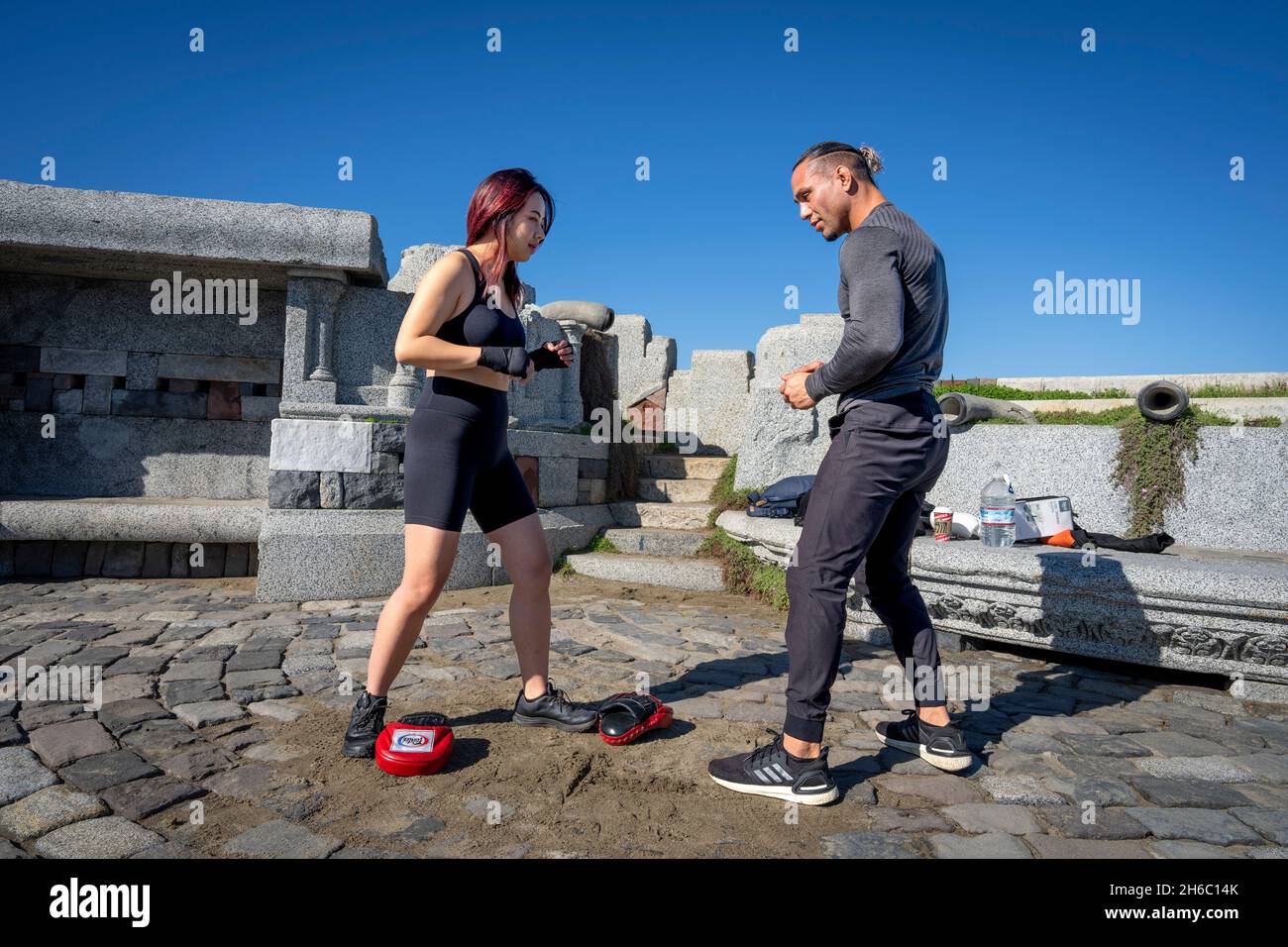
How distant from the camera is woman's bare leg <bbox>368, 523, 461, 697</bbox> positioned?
263 cm

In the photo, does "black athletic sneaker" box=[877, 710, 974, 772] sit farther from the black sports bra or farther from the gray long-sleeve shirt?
the black sports bra

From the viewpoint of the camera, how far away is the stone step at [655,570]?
6.32m

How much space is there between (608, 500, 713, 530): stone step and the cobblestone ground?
116 inches

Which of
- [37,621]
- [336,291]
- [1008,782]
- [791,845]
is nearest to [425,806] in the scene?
[791,845]

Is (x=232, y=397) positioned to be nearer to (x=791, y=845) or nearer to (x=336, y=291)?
(x=336, y=291)

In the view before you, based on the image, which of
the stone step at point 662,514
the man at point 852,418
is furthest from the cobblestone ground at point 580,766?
the stone step at point 662,514

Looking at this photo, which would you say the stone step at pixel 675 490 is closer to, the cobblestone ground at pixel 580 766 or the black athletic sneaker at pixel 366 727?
the cobblestone ground at pixel 580 766

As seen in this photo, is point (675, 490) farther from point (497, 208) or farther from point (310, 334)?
point (497, 208)

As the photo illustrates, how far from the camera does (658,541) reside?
23.1ft

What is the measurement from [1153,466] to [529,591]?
5019 millimetres

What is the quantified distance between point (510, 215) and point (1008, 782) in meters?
2.63

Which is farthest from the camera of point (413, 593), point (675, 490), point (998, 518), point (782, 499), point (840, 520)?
point (675, 490)

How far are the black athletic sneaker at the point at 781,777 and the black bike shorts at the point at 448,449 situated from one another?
1.25 m

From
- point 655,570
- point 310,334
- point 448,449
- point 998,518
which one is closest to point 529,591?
point 448,449
